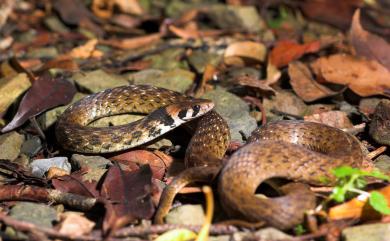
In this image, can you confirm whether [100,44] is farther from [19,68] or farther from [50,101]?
[50,101]

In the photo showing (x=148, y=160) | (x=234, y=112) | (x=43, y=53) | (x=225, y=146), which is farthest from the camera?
(x=43, y=53)

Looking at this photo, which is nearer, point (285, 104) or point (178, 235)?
point (178, 235)

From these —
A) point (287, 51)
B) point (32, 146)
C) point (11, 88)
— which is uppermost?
point (287, 51)

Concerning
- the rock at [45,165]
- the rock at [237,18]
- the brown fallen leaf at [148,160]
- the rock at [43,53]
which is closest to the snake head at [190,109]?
the brown fallen leaf at [148,160]

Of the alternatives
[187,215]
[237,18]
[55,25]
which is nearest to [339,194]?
[187,215]

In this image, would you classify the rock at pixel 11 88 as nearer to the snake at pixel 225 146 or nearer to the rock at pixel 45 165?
the snake at pixel 225 146

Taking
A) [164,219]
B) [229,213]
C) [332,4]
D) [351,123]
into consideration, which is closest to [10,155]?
[164,219]

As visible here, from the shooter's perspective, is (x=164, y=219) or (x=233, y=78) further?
(x=233, y=78)

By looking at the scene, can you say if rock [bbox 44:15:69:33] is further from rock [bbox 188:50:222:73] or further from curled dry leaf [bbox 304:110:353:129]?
curled dry leaf [bbox 304:110:353:129]

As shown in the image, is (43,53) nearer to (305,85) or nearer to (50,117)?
(50,117)
